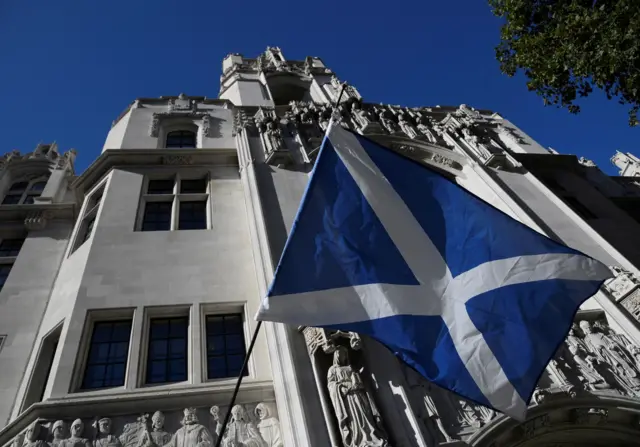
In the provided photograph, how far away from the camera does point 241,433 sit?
9555 mm

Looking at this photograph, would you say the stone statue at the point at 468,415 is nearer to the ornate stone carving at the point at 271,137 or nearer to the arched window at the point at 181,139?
the ornate stone carving at the point at 271,137

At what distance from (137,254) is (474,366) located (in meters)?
10.2

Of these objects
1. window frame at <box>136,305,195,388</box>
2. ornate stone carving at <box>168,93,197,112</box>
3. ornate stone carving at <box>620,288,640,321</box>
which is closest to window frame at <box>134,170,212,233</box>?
window frame at <box>136,305,195,388</box>

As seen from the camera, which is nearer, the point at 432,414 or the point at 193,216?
the point at 432,414

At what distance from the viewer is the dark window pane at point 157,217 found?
16.0m

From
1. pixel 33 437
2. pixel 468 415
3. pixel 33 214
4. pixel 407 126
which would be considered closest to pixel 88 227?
pixel 33 214

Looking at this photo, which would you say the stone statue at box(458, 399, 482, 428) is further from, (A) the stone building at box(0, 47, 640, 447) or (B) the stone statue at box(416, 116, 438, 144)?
(B) the stone statue at box(416, 116, 438, 144)

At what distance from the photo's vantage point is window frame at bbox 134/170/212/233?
16.1 metres

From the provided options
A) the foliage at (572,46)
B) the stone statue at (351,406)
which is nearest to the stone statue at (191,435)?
the stone statue at (351,406)

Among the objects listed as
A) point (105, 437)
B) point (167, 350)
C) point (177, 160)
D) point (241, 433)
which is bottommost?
point (241, 433)

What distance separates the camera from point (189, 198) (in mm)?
17625

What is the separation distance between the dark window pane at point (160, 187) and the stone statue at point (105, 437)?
33.2 ft

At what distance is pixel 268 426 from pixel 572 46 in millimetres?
13714

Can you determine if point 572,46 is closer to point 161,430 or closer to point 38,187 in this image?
point 161,430
